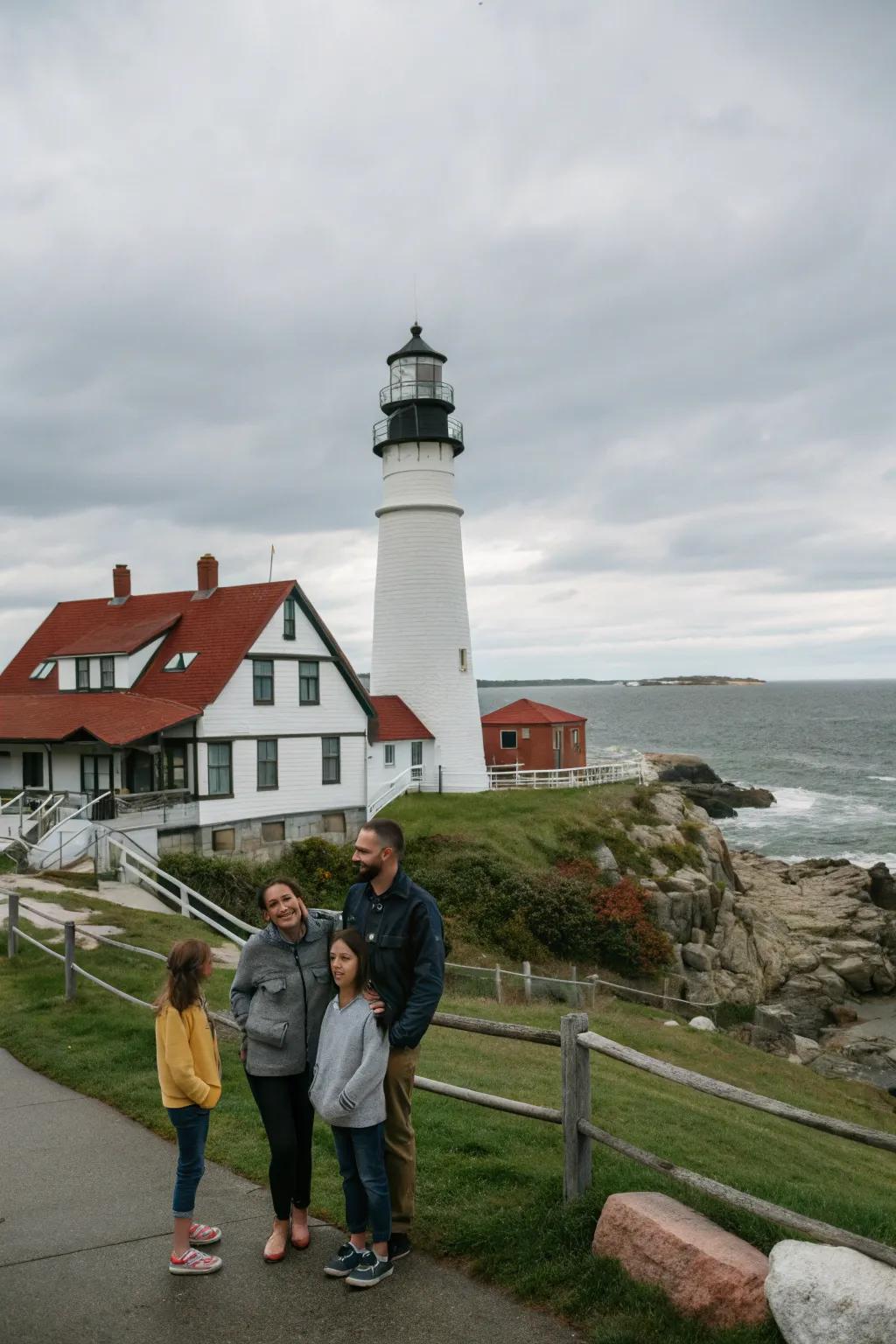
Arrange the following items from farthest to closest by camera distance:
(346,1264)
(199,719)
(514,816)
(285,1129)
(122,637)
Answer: (514,816) → (122,637) → (199,719) → (285,1129) → (346,1264)

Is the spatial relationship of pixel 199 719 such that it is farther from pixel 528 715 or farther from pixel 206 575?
pixel 528 715

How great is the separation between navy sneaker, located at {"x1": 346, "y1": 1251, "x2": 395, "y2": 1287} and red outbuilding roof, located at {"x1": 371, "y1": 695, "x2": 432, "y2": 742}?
29509mm

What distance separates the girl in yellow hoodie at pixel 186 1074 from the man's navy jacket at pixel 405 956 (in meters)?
0.98

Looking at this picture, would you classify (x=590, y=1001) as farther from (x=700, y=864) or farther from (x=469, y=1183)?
(x=700, y=864)

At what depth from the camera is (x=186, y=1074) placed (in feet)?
19.2

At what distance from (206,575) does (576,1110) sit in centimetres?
2914

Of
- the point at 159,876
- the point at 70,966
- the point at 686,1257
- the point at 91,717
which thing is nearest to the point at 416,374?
the point at 91,717

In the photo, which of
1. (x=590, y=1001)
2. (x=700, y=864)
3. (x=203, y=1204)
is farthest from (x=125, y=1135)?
(x=700, y=864)

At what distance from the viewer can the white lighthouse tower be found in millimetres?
37812

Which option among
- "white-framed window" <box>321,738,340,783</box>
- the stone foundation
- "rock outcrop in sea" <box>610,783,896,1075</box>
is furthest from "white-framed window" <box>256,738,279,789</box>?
"rock outcrop in sea" <box>610,783,896,1075</box>

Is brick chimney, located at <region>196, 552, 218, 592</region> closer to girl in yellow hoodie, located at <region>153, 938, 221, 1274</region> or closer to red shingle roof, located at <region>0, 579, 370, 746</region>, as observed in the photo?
red shingle roof, located at <region>0, 579, 370, 746</region>

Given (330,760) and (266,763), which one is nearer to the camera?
(266,763)

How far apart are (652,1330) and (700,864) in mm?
30065

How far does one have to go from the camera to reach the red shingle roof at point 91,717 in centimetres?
2722
